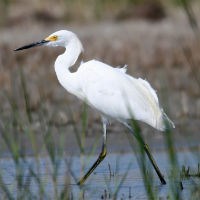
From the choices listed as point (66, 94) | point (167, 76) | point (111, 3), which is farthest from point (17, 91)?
point (111, 3)

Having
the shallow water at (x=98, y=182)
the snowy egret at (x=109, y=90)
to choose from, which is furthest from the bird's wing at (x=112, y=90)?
the shallow water at (x=98, y=182)

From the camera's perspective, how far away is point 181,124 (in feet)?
29.9

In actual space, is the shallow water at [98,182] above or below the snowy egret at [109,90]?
below

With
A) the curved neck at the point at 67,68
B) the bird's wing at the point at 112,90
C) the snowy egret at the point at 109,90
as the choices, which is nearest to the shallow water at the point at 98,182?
the snowy egret at the point at 109,90

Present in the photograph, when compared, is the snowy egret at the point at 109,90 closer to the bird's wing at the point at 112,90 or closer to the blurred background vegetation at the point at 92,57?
the bird's wing at the point at 112,90

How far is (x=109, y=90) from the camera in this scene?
6.98 metres

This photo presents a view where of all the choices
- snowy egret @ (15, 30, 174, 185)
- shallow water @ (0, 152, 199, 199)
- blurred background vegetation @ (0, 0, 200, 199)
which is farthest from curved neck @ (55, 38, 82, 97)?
shallow water @ (0, 152, 199, 199)

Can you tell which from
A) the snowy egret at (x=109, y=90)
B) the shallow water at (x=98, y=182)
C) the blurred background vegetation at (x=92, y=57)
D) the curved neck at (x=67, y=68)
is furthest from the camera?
the blurred background vegetation at (x=92, y=57)

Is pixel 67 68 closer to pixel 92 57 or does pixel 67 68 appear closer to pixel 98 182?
pixel 98 182

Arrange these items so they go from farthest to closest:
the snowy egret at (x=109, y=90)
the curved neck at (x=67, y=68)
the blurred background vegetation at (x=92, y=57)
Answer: the blurred background vegetation at (x=92, y=57) < the curved neck at (x=67, y=68) < the snowy egret at (x=109, y=90)

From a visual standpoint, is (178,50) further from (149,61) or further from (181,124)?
(181,124)

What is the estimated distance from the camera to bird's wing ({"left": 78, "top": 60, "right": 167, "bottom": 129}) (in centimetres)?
682

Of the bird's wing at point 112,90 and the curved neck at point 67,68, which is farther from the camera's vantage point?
the curved neck at point 67,68

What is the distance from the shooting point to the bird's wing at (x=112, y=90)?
22.4ft
